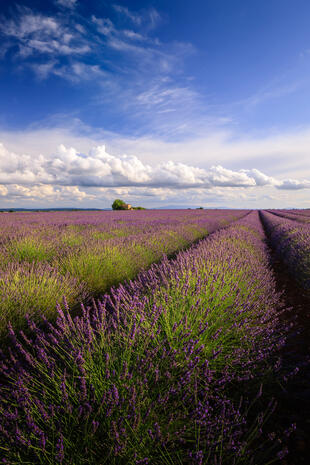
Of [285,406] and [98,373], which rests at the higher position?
[98,373]

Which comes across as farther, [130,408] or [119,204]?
[119,204]

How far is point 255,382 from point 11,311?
2106 mm

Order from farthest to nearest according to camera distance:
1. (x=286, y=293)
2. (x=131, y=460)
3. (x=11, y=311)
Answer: (x=286, y=293), (x=11, y=311), (x=131, y=460)

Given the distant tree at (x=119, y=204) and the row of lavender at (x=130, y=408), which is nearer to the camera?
the row of lavender at (x=130, y=408)

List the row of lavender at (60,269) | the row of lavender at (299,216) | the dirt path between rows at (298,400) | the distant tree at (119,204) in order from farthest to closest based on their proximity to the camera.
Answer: the distant tree at (119,204) → the row of lavender at (299,216) → the row of lavender at (60,269) → the dirt path between rows at (298,400)

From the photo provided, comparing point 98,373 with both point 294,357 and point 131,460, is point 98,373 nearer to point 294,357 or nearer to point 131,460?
point 131,460

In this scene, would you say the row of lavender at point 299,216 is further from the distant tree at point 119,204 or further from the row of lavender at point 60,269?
the distant tree at point 119,204

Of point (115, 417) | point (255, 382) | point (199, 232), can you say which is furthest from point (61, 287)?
point (199, 232)

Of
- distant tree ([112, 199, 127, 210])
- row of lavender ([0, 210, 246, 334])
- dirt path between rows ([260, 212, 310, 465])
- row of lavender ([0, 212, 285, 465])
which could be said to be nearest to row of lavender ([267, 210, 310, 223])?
row of lavender ([0, 210, 246, 334])

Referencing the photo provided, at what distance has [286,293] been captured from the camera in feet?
13.2

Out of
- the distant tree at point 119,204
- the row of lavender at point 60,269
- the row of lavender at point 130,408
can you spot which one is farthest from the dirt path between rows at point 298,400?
the distant tree at point 119,204

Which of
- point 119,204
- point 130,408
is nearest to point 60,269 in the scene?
point 130,408

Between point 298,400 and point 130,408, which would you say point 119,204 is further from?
point 130,408

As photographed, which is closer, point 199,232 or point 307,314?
point 307,314
